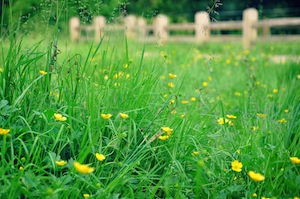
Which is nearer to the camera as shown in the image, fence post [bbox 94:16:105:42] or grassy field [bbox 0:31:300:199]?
grassy field [bbox 0:31:300:199]

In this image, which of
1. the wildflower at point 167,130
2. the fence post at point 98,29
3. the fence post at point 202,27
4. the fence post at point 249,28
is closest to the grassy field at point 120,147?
the wildflower at point 167,130

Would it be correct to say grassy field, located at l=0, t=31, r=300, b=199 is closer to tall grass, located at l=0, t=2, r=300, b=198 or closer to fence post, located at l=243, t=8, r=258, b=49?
tall grass, located at l=0, t=2, r=300, b=198

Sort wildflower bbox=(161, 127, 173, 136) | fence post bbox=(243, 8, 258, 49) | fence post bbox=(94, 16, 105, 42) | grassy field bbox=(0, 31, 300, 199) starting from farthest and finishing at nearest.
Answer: fence post bbox=(243, 8, 258, 49)
fence post bbox=(94, 16, 105, 42)
wildflower bbox=(161, 127, 173, 136)
grassy field bbox=(0, 31, 300, 199)

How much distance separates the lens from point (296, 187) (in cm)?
211

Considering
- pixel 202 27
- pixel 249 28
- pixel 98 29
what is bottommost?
pixel 249 28

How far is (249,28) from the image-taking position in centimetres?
1055


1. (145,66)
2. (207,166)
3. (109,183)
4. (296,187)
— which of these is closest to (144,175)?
(109,183)

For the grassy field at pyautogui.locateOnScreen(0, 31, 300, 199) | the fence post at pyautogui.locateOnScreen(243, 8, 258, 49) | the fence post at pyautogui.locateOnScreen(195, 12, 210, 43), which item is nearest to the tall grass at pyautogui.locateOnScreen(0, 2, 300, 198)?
the grassy field at pyautogui.locateOnScreen(0, 31, 300, 199)

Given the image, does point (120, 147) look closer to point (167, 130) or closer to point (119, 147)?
point (119, 147)

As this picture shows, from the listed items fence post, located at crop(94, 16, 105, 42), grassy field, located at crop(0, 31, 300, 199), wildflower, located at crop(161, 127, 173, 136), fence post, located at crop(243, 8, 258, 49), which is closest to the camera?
grassy field, located at crop(0, 31, 300, 199)

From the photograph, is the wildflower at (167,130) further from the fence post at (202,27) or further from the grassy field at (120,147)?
the fence post at (202,27)

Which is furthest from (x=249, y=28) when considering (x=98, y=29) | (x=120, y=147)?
(x=120, y=147)

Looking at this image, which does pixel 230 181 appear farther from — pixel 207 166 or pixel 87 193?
pixel 87 193

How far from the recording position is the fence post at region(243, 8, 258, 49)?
34.4 ft
